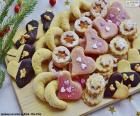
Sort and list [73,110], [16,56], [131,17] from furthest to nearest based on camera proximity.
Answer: [131,17], [16,56], [73,110]

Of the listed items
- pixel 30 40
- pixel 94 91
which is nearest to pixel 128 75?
pixel 94 91

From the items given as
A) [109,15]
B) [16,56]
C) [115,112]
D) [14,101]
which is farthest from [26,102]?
[109,15]

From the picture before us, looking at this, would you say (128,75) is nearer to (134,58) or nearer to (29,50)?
(134,58)

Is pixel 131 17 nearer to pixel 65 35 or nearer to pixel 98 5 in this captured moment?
pixel 98 5

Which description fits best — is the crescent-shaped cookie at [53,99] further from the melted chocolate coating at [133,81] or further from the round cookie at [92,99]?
the melted chocolate coating at [133,81]

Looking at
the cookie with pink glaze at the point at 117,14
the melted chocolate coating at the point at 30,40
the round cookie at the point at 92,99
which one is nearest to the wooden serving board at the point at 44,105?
the round cookie at the point at 92,99
